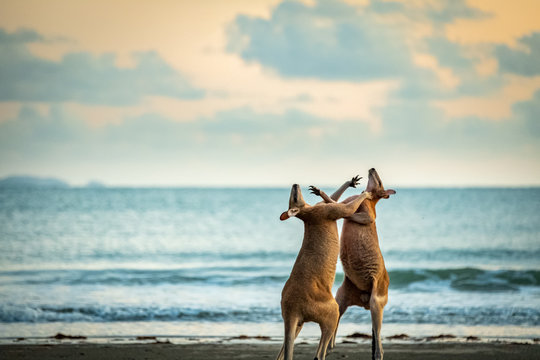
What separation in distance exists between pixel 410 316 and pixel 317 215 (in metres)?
8.82

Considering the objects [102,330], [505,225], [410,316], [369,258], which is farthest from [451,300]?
[505,225]

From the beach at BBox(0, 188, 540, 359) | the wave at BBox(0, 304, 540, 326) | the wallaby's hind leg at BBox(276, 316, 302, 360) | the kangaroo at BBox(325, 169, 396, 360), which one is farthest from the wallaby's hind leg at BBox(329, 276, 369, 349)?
the wave at BBox(0, 304, 540, 326)

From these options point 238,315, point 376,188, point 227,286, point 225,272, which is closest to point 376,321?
point 376,188

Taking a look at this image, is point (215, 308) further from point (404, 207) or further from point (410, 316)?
point (404, 207)

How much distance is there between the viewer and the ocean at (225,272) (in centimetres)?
1420

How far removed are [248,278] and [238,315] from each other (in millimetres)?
8091

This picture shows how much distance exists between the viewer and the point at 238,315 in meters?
15.1

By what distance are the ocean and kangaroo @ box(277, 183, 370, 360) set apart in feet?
20.9

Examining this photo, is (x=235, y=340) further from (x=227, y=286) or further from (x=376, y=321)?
(x=227, y=286)

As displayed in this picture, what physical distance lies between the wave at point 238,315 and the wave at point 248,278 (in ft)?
14.4

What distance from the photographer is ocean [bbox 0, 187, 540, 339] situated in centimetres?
1420

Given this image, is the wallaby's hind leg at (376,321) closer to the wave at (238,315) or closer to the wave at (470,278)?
the wave at (238,315)

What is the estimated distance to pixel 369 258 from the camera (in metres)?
7.07

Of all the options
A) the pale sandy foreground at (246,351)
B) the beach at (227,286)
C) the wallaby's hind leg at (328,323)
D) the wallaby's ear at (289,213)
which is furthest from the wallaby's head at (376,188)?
the beach at (227,286)
